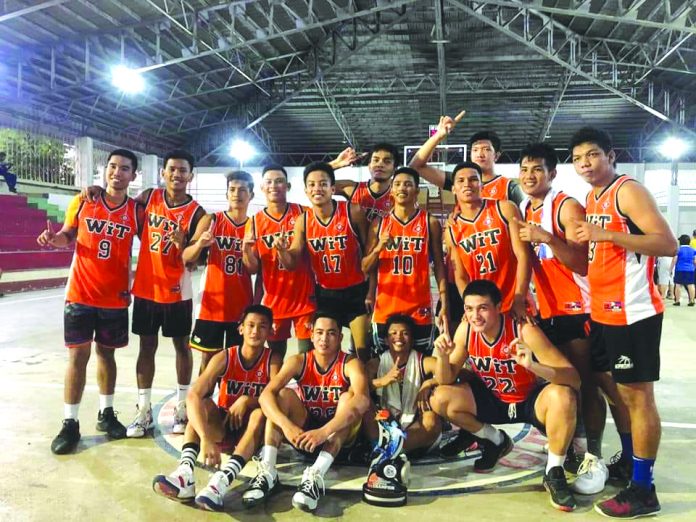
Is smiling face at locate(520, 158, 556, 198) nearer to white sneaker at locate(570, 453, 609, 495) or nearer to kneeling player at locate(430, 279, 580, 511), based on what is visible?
kneeling player at locate(430, 279, 580, 511)

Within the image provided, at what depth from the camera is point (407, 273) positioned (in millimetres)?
3945

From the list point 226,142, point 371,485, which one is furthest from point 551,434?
point 226,142

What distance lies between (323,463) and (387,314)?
3.91ft

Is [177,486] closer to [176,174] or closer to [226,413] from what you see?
[226,413]

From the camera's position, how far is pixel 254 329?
11.8 ft

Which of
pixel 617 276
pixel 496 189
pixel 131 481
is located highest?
pixel 496 189

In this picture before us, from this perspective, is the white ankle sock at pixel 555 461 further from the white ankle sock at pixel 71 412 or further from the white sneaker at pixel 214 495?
the white ankle sock at pixel 71 412

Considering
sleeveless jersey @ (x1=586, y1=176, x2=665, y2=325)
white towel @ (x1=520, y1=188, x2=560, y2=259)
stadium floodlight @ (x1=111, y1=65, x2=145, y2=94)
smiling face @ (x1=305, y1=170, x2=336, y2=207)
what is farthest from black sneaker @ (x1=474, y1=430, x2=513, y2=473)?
stadium floodlight @ (x1=111, y1=65, x2=145, y2=94)

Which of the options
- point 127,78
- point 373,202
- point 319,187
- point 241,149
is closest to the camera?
point 319,187

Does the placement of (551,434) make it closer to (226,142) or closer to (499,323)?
(499,323)

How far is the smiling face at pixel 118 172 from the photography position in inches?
159

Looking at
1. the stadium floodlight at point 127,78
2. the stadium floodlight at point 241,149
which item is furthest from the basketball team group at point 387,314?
the stadium floodlight at point 241,149

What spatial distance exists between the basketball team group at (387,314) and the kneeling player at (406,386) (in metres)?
0.01

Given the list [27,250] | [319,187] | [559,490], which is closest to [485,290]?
[559,490]
